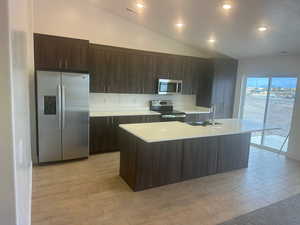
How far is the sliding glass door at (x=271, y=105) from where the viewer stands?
5070 millimetres

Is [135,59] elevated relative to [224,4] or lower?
lower

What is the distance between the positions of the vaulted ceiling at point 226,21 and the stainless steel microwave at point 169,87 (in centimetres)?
118

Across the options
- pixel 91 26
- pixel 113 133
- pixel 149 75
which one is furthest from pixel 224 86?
pixel 91 26

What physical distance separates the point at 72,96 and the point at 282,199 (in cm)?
392

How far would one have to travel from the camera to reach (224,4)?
298 centimetres

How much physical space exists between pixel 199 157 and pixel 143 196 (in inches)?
46.2

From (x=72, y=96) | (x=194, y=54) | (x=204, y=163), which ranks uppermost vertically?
(x=194, y=54)

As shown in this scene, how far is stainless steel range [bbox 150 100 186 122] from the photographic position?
16.9ft

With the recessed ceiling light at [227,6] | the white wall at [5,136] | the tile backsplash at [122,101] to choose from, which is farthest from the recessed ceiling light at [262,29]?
the white wall at [5,136]

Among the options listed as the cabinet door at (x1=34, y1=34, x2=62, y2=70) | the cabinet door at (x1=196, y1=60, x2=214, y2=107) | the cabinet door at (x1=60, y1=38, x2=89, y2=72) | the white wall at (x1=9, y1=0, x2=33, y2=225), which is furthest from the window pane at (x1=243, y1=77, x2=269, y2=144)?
the white wall at (x1=9, y1=0, x2=33, y2=225)

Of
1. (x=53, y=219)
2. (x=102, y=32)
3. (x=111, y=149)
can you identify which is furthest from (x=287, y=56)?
(x=53, y=219)

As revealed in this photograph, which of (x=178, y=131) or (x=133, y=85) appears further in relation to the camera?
(x=133, y=85)

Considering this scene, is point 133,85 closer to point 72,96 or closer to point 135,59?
point 135,59

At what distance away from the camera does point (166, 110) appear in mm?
5652
